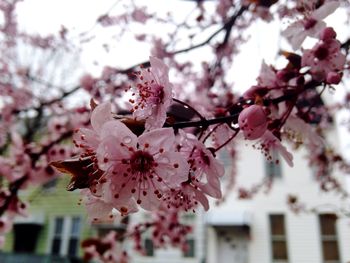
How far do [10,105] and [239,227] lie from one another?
6898 millimetres

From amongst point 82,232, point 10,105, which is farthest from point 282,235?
point 10,105

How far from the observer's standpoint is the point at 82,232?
36.7 feet

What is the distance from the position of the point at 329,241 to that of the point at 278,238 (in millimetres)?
1238

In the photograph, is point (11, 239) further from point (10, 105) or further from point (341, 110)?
point (341, 110)

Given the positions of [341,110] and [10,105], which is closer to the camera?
[10,105]

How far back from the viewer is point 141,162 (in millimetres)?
907

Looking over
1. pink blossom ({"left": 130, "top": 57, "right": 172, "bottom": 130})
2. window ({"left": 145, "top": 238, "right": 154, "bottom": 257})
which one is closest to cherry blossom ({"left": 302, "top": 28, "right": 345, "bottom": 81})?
pink blossom ({"left": 130, "top": 57, "right": 172, "bottom": 130})

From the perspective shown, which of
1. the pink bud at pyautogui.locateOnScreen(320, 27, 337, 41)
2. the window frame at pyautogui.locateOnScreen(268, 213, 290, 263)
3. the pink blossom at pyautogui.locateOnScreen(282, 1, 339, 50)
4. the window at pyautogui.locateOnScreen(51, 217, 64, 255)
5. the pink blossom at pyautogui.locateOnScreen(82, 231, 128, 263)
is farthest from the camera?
the window at pyautogui.locateOnScreen(51, 217, 64, 255)

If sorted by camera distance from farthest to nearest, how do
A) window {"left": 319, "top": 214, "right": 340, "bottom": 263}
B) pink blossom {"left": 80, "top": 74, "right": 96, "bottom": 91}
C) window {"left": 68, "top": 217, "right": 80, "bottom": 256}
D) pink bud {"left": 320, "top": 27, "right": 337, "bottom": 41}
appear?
window {"left": 68, "top": 217, "right": 80, "bottom": 256} < window {"left": 319, "top": 214, "right": 340, "bottom": 263} < pink blossom {"left": 80, "top": 74, "right": 96, "bottom": 91} < pink bud {"left": 320, "top": 27, "right": 337, "bottom": 41}

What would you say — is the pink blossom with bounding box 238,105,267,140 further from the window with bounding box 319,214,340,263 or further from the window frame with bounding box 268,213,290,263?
the window frame with bounding box 268,213,290,263

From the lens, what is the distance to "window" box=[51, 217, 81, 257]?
A: 1119 centimetres

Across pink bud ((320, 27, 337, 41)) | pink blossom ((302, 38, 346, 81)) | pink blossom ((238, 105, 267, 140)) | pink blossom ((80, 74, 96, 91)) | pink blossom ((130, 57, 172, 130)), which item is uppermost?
pink blossom ((80, 74, 96, 91))

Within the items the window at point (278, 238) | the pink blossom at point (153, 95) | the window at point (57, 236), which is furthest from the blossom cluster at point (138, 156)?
the window at point (57, 236)

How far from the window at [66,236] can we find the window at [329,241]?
7.15 meters
